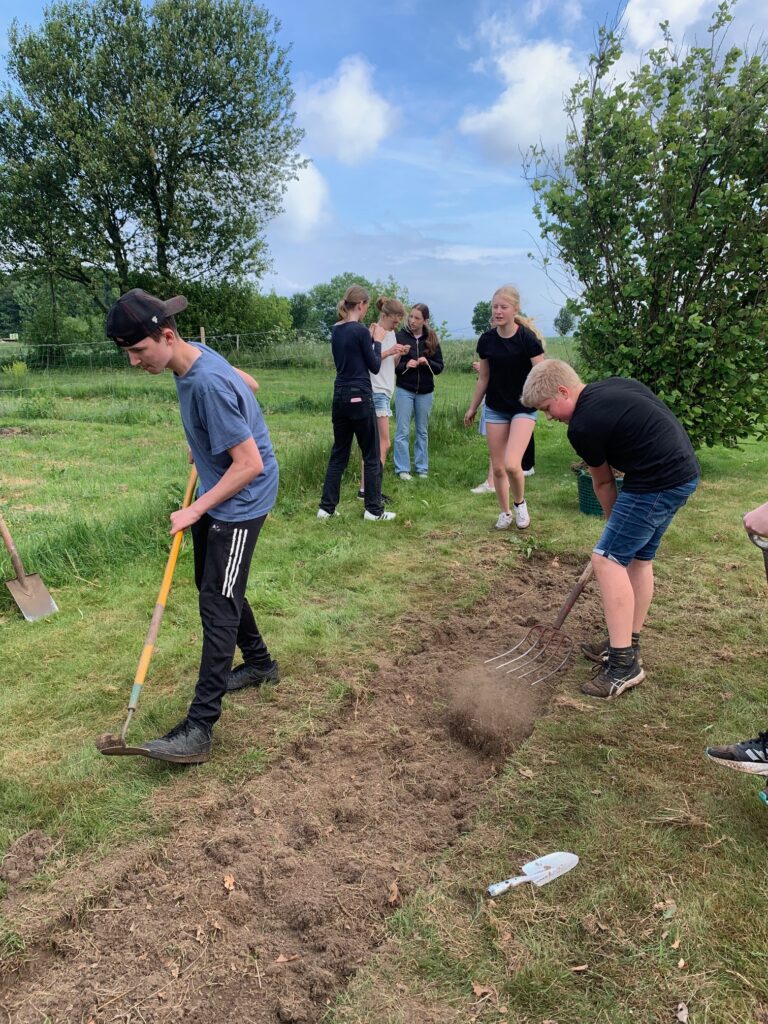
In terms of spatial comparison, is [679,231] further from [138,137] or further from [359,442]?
[138,137]

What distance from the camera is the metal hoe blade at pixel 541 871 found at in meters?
2.23

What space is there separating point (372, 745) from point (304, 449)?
4.97 m

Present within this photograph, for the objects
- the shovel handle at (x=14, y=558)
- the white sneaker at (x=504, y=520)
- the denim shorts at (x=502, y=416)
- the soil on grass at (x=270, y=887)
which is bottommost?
the soil on grass at (x=270, y=887)

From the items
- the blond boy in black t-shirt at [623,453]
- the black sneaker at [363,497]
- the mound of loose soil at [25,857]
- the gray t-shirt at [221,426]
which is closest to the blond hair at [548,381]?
the blond boy in black t-shirt at [623,453]

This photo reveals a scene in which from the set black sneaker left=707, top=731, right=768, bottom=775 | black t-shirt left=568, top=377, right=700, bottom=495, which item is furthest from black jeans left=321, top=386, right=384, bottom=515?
black sneaker left=707, top=731, right=768, bottom=775

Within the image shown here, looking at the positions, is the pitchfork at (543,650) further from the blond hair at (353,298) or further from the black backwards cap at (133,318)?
the blond hair at (353,298)

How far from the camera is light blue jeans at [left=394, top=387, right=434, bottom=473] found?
7363 millimetres

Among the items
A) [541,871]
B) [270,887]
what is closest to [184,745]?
[270,887]

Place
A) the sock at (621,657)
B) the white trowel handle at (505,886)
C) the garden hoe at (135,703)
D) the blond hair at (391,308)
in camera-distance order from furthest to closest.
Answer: the blond hair at (391,308), the sock at (621,657), the garden hoe at (135,703), the white trowel handle at (505,886)

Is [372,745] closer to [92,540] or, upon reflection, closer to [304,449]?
[92,540]

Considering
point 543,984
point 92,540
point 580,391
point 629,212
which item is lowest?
point 543,984

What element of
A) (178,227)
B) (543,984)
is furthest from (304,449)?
(178,227)

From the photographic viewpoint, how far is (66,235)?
25703 millimetres

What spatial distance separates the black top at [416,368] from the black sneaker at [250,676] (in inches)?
175
